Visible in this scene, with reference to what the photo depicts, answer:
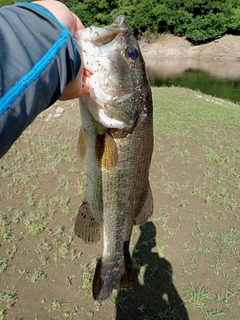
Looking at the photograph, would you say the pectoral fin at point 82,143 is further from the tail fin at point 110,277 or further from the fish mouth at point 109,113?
the tail fin at point 110,277

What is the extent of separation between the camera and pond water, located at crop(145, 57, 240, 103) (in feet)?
58.7

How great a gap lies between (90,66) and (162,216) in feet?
10.6

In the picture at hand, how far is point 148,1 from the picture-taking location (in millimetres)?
41469

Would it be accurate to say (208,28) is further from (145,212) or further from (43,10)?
(43,10)

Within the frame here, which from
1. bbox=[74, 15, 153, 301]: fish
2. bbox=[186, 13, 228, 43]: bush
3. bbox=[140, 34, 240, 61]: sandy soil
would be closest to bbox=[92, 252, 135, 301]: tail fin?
bbox=[74, 15, 153, 301]: fish

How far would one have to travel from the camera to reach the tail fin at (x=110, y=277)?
2320 millimetres

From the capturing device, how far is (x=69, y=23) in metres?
1.27

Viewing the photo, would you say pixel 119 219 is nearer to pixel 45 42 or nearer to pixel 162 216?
pixel 45 42

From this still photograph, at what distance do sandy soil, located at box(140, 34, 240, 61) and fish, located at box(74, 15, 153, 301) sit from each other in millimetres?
33264

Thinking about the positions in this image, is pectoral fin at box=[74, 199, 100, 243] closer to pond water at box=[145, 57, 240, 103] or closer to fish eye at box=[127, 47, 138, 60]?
fish eye at box=[127, 47, 138, 60]

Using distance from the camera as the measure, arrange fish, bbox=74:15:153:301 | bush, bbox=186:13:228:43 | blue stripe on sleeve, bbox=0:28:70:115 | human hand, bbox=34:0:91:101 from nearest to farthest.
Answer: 1. blue stripe on sleeve, bbox=0:28:70:115
2. human hand, bbox=34:0:91:101
3. fish, bbox=74:15:153:301
4. bush, bbox=186:13:228:43

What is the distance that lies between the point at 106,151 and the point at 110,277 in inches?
39.7

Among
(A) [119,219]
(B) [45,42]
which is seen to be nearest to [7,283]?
(A) [119,219]

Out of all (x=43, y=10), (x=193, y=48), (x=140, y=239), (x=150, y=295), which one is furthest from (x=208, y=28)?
(x=43, y=10)
